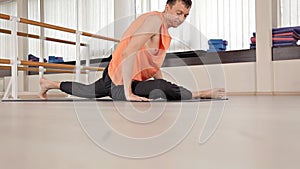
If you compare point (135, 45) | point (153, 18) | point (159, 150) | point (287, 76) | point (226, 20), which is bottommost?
point (159, 150)

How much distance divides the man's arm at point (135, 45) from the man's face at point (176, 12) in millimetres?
84

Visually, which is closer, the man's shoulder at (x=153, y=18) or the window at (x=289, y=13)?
the man's shoulder at (x=153, y=18)

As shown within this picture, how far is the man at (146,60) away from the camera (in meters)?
1.75

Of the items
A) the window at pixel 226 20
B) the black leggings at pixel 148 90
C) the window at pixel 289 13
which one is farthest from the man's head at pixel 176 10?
the window at pixel 289 13

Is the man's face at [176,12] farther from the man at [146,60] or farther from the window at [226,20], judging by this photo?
the window at [226,20]

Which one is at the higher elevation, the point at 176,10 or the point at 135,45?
the point at 176,10

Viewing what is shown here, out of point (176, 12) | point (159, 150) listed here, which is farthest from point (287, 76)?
point (159, 150)

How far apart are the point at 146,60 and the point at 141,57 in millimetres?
65

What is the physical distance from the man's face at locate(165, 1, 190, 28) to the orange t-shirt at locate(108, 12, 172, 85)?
1.9 inches

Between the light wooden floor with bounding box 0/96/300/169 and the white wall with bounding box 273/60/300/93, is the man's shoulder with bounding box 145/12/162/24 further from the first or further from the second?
the white wall with bounding box 273/60/300/93

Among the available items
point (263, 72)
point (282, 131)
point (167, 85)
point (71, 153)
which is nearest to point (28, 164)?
point (71, 153)

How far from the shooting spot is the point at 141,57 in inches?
72.2

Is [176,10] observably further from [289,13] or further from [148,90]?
[289,13]

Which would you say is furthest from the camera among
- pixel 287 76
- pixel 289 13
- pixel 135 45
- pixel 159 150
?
pixel 289 13
